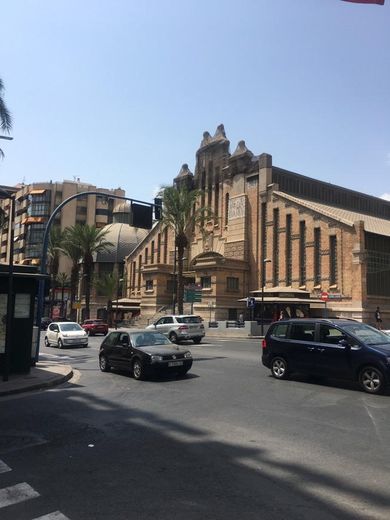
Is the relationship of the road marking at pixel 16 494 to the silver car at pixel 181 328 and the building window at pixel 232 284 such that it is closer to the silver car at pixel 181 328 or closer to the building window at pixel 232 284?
the silver car at pixel 181 328

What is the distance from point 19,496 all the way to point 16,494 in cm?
8

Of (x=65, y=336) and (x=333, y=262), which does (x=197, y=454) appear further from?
(x=333, y=262)

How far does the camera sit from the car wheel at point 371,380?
33.3 feet

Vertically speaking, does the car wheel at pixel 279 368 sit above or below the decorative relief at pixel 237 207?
below

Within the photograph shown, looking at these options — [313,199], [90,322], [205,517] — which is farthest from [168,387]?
[313,199]

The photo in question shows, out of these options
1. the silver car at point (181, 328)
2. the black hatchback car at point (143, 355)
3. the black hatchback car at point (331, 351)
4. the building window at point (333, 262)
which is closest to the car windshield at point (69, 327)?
the silver car at point (181, 328)

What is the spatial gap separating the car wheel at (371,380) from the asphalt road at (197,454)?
0.27 m

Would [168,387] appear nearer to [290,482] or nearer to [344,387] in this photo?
[344,387]

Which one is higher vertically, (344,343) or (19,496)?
(344,343)

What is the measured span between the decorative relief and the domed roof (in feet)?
91.6

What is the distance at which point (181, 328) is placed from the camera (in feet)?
90.9

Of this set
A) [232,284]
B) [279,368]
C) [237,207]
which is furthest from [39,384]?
[237,207]

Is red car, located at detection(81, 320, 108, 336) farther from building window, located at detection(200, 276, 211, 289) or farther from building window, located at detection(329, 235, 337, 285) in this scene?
building window, located at detection(329, 235, 337, 285)

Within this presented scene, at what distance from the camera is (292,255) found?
4762 centimetres
